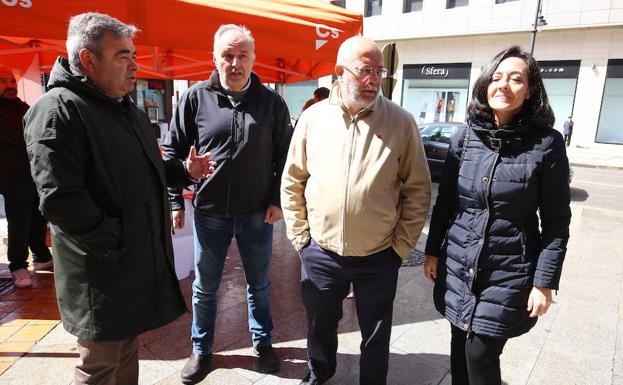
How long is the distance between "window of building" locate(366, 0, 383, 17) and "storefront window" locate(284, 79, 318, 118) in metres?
5.75

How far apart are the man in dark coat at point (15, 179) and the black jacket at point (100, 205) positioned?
230 centimetres

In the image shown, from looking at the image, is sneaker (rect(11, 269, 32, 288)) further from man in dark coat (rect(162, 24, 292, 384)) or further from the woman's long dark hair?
the woman's long dark hair

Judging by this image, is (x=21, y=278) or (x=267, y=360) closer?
(x=267, y=360)

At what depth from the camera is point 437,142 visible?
31.6 ft

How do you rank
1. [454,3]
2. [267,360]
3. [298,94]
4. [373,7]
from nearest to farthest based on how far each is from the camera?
[267,360]
[454,3]
[373,7]
[298,94]

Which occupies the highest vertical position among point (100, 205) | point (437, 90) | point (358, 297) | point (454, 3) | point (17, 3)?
point (454, 3)

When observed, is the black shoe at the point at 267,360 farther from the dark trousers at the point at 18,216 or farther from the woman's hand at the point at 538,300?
the dark trousers at the point at 18,216

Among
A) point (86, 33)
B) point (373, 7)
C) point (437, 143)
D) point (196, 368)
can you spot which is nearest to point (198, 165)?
point (86, 33)

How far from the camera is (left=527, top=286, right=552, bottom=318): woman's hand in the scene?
1729 mm

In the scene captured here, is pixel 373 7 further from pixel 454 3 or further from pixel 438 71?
pixel 438 71

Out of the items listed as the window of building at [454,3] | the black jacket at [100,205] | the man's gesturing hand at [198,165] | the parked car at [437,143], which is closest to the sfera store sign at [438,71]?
the window of building at [454,3]

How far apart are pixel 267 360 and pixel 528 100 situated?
2113 mm

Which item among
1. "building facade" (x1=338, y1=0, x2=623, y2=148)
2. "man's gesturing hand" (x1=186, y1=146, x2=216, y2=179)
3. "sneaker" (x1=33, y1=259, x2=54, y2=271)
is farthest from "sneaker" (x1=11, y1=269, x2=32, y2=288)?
"building facade" (x1=338, y1=0, x2=623, y2=148)

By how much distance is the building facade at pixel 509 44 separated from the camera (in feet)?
58.7
